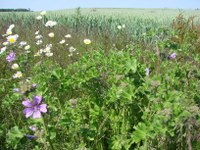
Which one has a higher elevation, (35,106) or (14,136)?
(35,106)

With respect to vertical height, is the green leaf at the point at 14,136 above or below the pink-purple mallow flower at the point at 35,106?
below

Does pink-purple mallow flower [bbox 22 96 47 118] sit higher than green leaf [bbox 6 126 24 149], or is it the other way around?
pink-purple mallow flower [bbox 22 96 47 118]

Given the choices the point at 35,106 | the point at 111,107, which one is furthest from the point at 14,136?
the point at 111,107

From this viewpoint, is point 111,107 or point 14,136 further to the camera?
point 111,107

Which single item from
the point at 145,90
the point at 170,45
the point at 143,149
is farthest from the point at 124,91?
the point at 170,45

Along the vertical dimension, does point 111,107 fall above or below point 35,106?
below

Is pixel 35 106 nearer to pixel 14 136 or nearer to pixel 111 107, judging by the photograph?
pixel 14 136

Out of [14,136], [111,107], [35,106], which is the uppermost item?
[35,106]

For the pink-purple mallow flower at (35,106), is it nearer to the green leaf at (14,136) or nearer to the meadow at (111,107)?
the meadow at (111,107)

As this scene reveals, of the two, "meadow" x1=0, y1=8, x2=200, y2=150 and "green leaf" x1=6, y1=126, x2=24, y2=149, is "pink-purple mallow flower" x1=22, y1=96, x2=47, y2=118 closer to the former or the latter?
"meadow" x1=0, y1=8, x2=200, y2=150

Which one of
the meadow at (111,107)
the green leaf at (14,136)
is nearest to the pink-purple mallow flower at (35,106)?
the meadow at (111,107)

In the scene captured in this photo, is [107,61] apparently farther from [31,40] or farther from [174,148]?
[31,40]

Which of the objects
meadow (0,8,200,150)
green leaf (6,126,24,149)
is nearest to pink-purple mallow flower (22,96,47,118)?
meadow (0,8,200,150)

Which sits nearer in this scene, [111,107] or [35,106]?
[35,106]
